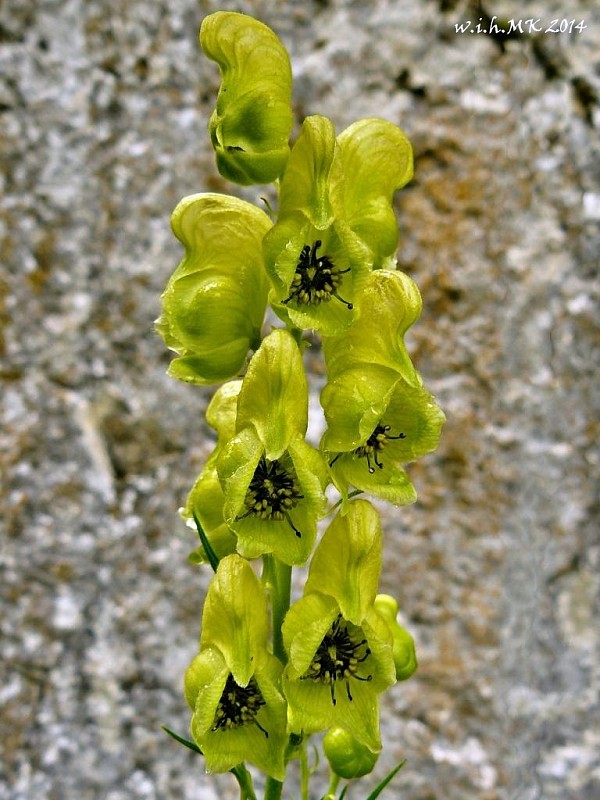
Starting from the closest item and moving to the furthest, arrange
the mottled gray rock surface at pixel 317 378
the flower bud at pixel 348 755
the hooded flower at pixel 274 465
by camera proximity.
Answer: the hooded flower at pixel 274 465 → the flower bud at pixel 348 755 → the mottled gray rock surface at pixel 317 378

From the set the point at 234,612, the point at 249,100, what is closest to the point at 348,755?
the point at 234,612

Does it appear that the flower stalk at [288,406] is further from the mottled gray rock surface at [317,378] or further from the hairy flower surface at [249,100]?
the mottled gray rock surface at [317,378]

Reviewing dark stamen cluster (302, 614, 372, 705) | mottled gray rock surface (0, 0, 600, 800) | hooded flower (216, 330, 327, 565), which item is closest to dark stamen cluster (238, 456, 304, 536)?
hooded flower (216, 330, 327, 565)

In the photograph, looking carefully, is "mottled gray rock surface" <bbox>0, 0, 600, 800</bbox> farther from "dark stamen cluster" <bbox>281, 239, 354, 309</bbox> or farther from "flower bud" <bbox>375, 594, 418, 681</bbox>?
"dark stamen cluster" <bbox>281, 239, 354, 309</bbox>

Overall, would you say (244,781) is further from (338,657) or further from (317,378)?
(317,378)

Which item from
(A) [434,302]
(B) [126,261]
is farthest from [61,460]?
(A) [434,302]

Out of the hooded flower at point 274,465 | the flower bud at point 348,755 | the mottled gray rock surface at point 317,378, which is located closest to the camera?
the hooded flower at point 274,465

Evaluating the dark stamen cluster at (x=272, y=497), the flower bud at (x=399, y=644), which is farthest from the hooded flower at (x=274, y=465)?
the flower bud at (x=399, y=644)
